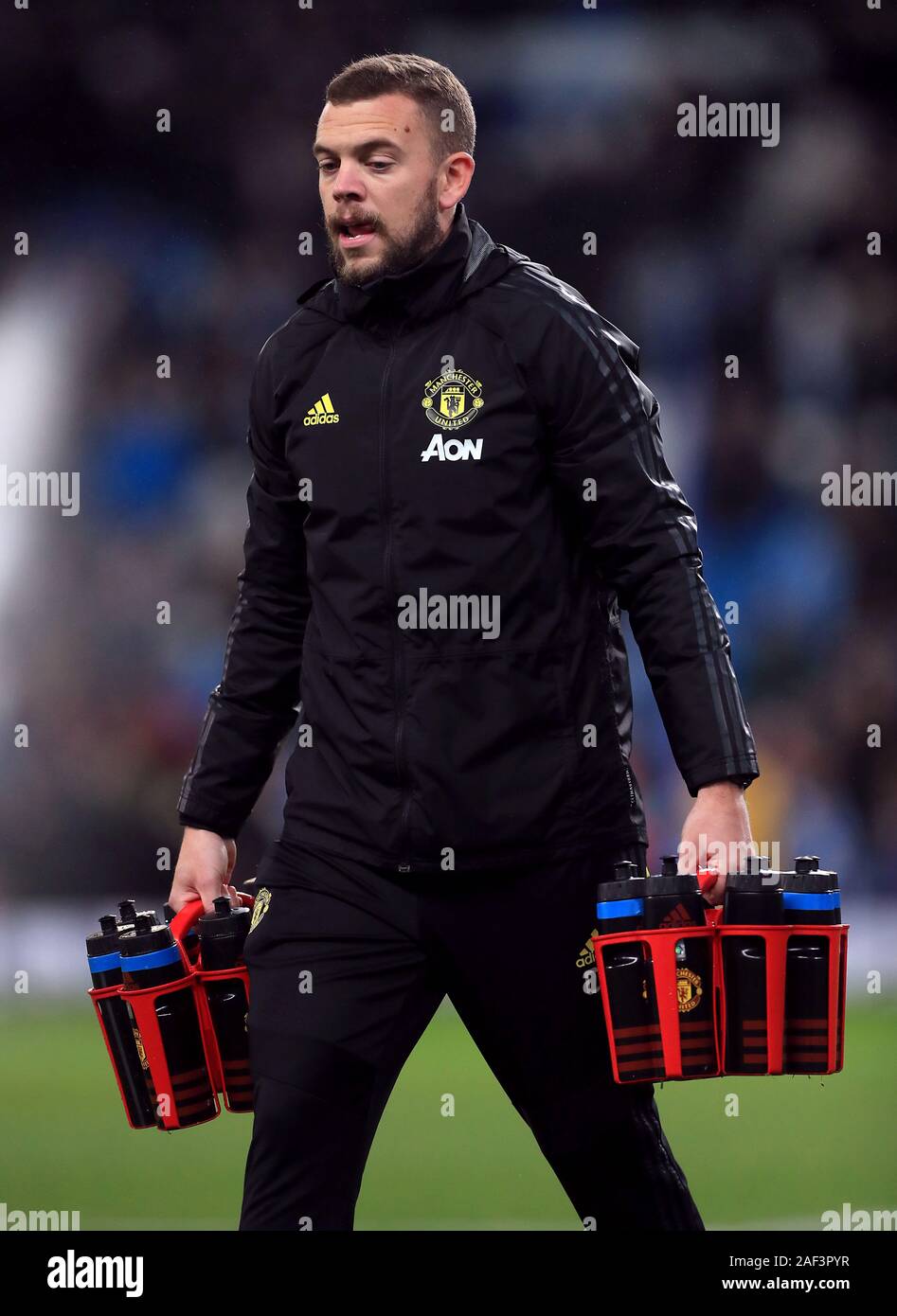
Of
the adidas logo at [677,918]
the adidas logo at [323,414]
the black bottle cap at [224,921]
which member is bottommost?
the black bottle cap at [224,921]

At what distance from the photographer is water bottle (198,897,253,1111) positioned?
2.45 metres

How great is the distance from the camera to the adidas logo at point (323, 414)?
7.64ft

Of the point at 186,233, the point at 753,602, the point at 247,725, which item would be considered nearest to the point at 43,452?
the point at 186,233

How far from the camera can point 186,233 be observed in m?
7.04

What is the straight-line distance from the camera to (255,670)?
8.23ft

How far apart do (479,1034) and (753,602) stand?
4824 millimetres

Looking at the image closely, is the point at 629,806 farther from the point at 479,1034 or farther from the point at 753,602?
the point at 753,602

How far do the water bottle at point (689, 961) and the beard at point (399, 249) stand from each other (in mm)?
821

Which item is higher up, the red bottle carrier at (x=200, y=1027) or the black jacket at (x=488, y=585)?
the black jacket at (x=488, y=585)
